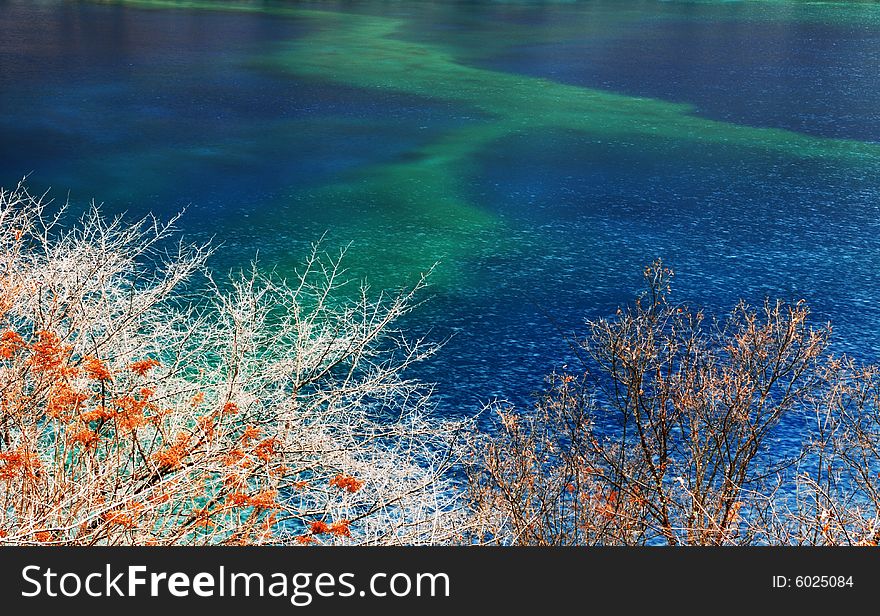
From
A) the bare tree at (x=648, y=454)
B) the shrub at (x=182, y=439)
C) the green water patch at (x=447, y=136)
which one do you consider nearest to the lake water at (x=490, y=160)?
the green water patch at (x=447, y=136)

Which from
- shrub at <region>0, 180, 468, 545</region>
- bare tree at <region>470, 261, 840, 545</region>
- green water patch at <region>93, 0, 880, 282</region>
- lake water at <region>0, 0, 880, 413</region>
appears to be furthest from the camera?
green water patch at <region>93, 0, 880, 282</region>

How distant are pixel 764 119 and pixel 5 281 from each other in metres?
46.6

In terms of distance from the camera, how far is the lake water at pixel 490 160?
33.6m

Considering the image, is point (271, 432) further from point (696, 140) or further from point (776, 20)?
point (776, 20)

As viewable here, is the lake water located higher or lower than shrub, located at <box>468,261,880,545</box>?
higher

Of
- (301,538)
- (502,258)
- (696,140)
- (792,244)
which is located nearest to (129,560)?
(301,538)

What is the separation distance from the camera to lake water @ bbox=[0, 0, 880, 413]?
110 feet

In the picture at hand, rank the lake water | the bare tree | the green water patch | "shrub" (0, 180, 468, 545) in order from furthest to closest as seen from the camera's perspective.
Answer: the green water patch < the lake water < the bare tree < "shrub" (0, 180, 468, 545)

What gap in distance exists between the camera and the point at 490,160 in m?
47.2

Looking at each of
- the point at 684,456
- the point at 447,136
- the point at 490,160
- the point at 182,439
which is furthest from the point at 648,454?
the point at 447,136

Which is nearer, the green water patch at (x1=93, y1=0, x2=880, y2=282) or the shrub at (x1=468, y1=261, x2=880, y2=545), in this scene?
the shrub at (x1=468, y1=261, x2=880, y2=545)

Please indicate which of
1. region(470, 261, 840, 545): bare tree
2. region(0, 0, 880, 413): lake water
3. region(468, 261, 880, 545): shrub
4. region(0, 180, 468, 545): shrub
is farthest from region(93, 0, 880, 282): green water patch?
region(468, 261, 880, 545): shrub

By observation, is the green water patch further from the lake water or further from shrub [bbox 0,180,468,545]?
shrub [bbox 0,180,468,545]

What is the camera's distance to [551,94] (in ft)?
202
